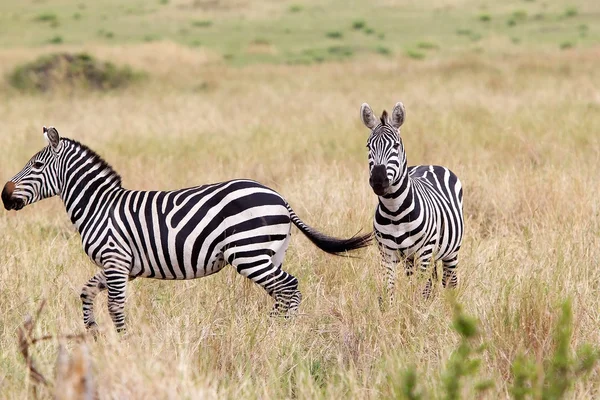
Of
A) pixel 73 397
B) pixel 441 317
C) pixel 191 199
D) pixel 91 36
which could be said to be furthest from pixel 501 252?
pixel 91 36

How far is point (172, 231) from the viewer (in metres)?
4.63

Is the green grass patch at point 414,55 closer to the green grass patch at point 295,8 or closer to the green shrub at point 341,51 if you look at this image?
the green shrub at point 341,51

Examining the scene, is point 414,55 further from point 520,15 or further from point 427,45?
point 520,15

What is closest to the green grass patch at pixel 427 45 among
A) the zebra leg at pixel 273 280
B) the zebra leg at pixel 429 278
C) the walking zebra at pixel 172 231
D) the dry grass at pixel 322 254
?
the dry grass at pixel 322 254

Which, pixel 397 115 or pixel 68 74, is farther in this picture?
pixel 68 74

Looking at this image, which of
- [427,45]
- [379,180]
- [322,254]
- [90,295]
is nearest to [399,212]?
[379,180]

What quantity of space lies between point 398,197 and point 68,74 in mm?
16059

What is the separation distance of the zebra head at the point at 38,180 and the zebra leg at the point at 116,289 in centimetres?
70

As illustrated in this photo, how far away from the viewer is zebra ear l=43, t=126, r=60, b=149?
483cm

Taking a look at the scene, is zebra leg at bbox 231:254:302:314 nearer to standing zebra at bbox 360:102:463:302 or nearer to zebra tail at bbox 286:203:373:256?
zebra tail at bbox 286:203:373:256

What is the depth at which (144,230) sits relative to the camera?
4.68 meters

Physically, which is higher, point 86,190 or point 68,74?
point 68,74

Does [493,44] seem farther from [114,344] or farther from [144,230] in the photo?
[114,344]

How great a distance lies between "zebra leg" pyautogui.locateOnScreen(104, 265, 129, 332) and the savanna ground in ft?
0.46
